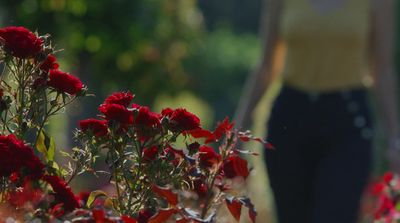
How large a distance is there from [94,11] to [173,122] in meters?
11.8

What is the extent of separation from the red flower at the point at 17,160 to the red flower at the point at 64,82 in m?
0.23

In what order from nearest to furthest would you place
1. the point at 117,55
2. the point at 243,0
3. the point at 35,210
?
1. the point at 35,210
2. the point at 117,55
3. the point at 243,0

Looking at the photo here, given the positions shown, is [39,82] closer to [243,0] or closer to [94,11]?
[94,11]

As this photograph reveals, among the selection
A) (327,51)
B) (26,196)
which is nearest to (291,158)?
(327,51)

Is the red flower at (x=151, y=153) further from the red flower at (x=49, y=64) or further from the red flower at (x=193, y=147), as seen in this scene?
the red flower at (x=49, y=64)

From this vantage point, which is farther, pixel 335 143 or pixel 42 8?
pixel 42 8

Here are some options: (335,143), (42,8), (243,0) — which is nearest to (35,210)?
(335,143)

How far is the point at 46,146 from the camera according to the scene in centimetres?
263

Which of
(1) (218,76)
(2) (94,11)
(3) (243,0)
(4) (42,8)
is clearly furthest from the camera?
(3) (243,0)

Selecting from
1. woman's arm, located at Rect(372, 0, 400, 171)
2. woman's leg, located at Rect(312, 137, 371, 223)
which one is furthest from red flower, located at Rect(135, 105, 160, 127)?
woman's arm, located at Rect(372, 0, 400, 171)

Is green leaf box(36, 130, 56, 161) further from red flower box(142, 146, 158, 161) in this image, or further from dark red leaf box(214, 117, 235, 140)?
dark red leaf box(214, 117, 235, 140)

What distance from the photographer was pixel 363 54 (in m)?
4.62

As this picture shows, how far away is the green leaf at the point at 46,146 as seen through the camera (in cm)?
262

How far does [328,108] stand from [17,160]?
7.61 ft
